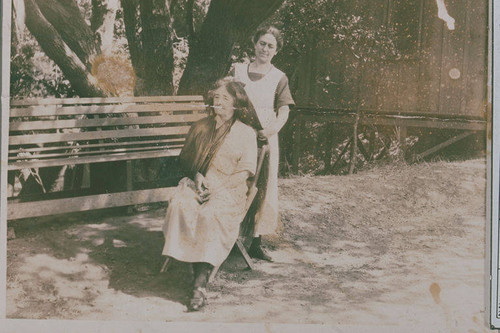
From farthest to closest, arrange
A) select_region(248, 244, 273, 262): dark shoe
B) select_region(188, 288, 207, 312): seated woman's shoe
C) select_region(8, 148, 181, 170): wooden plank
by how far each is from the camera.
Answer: select_region(248, 244, 273, 262): dark shoe
select_region(8, 148, 181, 170): wooden plank
select_region(188, 288, 207, 312): seated woman's shoe

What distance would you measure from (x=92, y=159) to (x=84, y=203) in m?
0.24

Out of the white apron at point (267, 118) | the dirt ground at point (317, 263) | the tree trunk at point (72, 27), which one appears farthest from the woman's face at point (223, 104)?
the tree trunk at point (72, 27)

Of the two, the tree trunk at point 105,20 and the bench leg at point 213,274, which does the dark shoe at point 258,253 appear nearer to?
the bench leg at point 213,274

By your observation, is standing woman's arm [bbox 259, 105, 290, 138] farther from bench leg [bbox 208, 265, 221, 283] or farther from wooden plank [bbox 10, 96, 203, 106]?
bench leg [bbox 208, 265, 221, 283]

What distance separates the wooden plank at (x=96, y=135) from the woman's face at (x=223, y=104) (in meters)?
0.20

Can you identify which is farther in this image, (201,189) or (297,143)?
(297,143)

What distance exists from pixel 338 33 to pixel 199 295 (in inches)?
65.4

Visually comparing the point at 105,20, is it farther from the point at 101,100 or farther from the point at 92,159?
the point at 92,159

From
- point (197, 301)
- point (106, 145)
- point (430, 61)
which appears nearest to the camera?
point (197, 301)

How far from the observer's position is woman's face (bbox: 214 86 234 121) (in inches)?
109

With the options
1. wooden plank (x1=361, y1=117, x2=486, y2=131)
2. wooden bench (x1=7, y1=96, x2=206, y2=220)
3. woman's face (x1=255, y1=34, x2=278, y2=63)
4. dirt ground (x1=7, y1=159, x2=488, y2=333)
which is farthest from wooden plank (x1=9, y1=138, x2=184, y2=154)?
wooden plank (x1=361, y1=117, x2=486, y2=131)

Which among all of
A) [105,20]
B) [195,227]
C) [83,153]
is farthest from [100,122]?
[195,227]

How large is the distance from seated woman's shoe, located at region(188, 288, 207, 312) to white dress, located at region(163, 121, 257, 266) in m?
0.16

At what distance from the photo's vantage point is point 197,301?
8.63 feet
